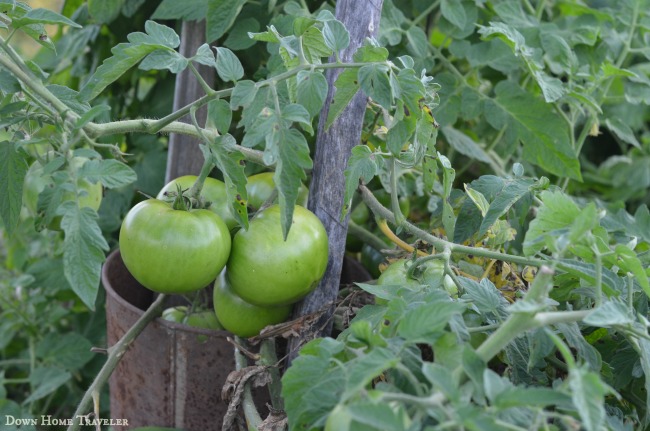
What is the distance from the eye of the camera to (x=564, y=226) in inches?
28.2

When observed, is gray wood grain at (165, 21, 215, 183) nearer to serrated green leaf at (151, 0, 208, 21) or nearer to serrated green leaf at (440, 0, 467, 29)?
serrated green leaf at (151, 0, 208, 21)

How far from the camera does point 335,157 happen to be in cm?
103

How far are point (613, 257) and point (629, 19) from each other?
88cm

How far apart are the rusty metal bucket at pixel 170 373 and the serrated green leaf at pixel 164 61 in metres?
0.43

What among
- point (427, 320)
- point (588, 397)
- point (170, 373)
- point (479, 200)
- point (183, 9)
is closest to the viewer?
point (588, 397)

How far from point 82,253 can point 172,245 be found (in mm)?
168

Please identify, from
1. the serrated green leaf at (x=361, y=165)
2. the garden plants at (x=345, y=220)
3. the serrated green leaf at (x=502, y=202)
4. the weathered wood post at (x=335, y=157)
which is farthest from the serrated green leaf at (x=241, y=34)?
the serrated green leaf at (x=502, y=202)

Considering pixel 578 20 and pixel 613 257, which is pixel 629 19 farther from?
pixel 613 257

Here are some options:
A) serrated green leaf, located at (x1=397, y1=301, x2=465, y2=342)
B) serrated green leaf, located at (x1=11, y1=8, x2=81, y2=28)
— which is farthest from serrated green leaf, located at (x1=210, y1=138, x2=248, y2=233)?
serrated green leaf, located at (x1=397, y1=301, x2=465, y2=342)

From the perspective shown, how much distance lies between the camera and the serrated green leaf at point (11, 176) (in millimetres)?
864

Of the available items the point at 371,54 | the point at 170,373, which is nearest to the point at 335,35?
the point at 371,54

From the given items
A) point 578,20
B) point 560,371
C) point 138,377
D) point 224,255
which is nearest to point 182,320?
point 138,377

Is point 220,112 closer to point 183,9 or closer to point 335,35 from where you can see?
point 335,35

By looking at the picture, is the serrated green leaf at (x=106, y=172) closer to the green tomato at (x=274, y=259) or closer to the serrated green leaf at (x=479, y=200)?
the green tomato at (x=274, y=259)
